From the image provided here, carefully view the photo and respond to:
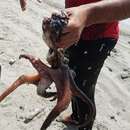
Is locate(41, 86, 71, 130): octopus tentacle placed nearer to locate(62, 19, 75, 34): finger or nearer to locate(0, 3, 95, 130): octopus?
locate(0, 3, 95, 130): octopus

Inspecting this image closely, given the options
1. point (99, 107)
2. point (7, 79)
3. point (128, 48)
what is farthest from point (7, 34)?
point (128, 48)

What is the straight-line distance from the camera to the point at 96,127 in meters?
3.95

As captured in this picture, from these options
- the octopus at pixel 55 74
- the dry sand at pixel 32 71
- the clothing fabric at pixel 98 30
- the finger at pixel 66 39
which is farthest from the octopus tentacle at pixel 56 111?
the dry sand at pixel 32 71

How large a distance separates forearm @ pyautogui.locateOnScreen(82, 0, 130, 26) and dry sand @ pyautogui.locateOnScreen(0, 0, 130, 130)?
6.74ft

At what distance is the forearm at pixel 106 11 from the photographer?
1.67 m

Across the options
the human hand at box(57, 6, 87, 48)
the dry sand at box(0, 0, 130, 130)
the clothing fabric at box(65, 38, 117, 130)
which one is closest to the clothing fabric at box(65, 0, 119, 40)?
the clothing fabric at box(65, 38, 117, 130)

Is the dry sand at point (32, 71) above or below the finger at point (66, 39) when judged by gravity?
below

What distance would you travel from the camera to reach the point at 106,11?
5.57ft

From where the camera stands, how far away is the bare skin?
1608 millimetres

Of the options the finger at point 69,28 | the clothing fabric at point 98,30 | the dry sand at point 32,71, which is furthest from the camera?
the dry sand at point 32,71

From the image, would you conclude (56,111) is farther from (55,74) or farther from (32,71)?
(32,71)

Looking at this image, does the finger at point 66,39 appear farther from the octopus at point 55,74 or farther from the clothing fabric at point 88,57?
the clothing fabric at point 88,57

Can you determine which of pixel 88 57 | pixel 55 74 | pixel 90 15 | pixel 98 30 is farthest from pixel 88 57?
pixel 90 15

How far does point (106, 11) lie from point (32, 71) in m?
2.75
